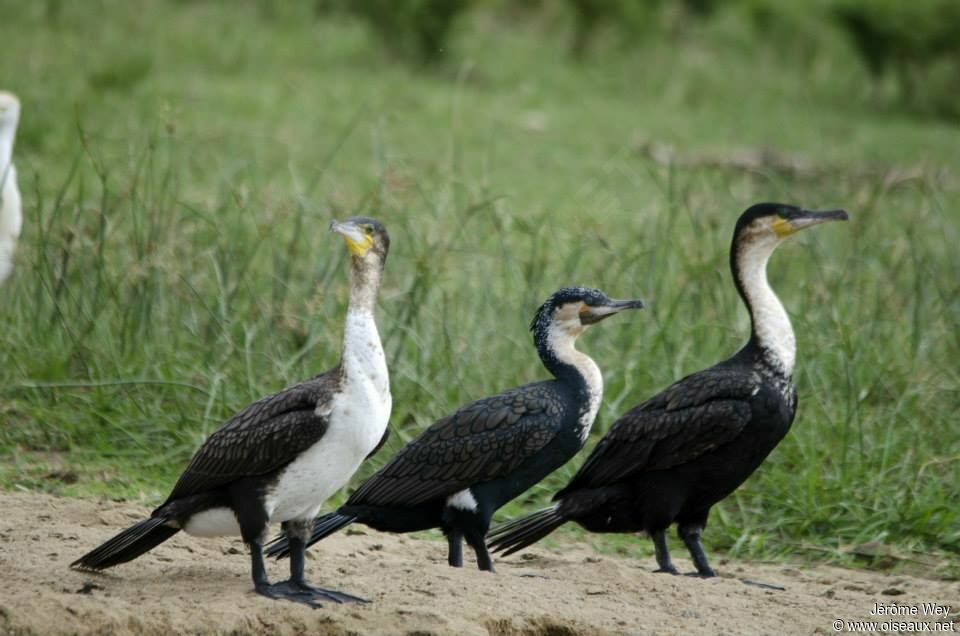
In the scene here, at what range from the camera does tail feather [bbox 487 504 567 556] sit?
5.09 metres

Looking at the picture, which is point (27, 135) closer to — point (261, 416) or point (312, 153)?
point (312, 153)

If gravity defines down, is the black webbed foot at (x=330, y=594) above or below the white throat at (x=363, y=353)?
below

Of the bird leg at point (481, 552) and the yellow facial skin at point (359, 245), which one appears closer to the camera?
the yellow facial skin at point (359, 245)

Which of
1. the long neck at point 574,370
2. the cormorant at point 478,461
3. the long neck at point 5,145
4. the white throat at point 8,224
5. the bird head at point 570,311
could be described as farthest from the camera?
the long neck at point 5,145

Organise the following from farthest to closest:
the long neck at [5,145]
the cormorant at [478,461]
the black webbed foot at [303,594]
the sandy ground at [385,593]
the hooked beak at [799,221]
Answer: the long neck at [5,145] < the hooked beak at [799,221] < the cormorant at [478,461] < the black webbed foot at [303,594] < the sandy ground at [385,593]

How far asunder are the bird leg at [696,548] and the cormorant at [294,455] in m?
1.26

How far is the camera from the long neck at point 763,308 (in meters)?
5.07

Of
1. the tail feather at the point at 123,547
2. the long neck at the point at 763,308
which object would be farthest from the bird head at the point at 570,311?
the tail feather at the point at 123,547

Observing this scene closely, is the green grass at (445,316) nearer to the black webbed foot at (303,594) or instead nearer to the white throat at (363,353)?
the black webbed foot at (303,594)

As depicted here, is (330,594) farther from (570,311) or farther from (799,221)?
(799,221)

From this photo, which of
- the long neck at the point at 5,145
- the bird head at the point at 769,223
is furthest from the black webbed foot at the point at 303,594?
the long neck at the point at 5,145

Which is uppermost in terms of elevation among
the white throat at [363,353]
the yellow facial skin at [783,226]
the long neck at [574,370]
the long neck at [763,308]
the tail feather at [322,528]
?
the yellow facial skin at [783,226]

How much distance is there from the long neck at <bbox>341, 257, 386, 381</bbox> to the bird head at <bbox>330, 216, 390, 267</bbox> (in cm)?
3

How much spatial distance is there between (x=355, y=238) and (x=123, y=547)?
1108 millimetres
